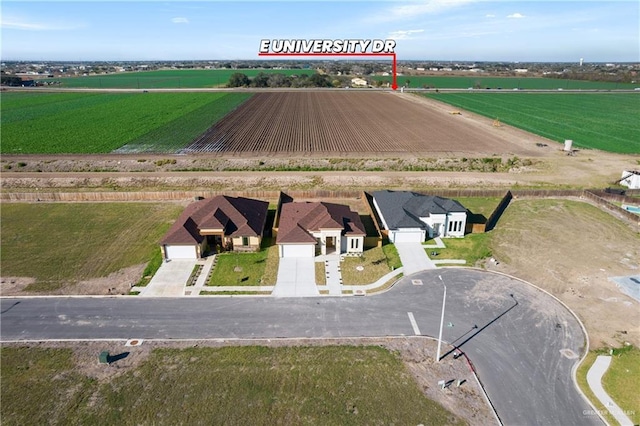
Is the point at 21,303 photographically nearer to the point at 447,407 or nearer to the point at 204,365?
the point at 204,365

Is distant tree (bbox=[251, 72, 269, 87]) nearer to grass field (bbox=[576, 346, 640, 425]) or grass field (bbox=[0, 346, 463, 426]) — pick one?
grass field (bbox=[0, 346, 463, 426])

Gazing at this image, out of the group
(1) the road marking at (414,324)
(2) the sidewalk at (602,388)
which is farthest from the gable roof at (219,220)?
(2) the sidewalk at (602,388)

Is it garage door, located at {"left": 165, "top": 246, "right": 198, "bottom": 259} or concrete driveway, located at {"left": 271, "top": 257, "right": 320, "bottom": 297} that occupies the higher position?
garage door, located at {"left": 165, "top": 246, "right": 198, "bottom": 259}

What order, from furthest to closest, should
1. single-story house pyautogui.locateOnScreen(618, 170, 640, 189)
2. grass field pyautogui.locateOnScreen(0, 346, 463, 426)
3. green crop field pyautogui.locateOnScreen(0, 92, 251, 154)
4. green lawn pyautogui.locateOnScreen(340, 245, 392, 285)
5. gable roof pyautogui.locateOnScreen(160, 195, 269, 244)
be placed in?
green crop field pyautogui.locateOnScreen(0, 92, 251, 154), single-story house pyautogui.locateOnScreen(618, 170, 640, 189), gable roof pyautogui.locateOnScreen(160, 195, 269, 244), green lawn pyautogui.locateOnScreen(340, 245, 392, 285), grass field pyautogui.locateOnScreen(0, 346, 463, 426)

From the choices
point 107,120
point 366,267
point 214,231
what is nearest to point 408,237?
point 366,267

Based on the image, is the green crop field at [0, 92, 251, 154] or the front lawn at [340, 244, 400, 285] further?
the green crop field at [0, 92, 251, 154]

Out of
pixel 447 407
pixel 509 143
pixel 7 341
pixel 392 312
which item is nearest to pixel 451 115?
pixel 509 143

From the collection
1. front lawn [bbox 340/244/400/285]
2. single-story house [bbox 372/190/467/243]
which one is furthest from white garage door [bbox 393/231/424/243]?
front lawn [bbox 340/244/400/285]
